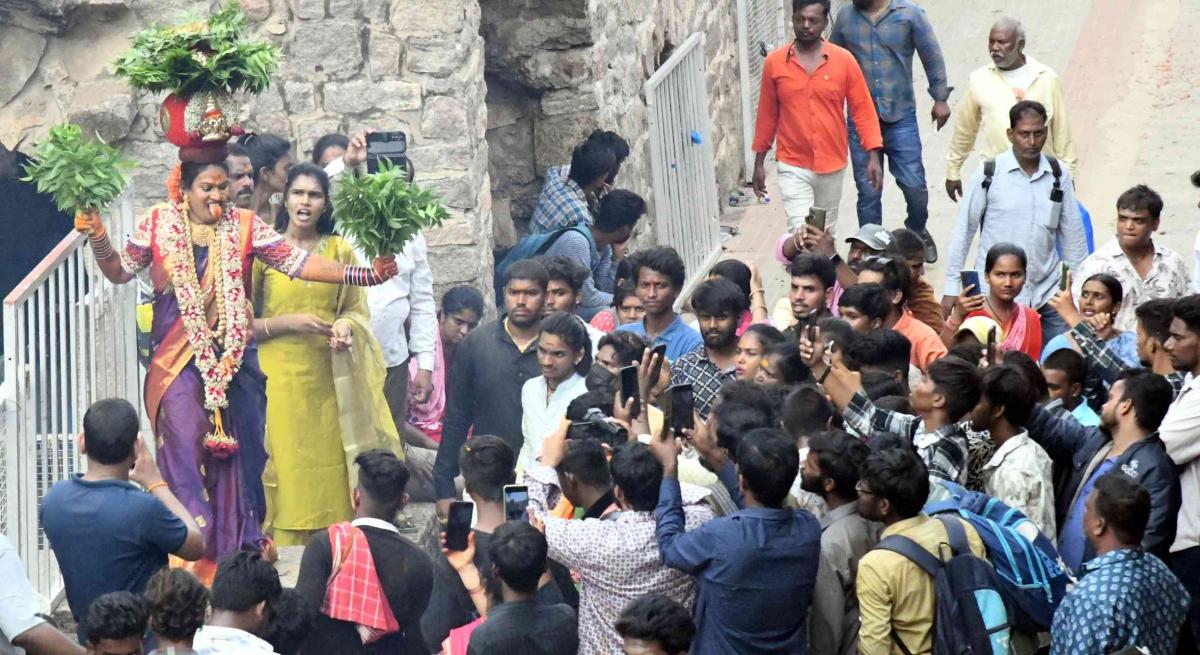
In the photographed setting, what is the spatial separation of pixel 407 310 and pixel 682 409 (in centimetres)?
263

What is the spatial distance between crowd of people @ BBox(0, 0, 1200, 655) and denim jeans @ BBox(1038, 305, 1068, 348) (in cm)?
2

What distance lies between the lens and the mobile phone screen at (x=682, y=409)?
6250mm

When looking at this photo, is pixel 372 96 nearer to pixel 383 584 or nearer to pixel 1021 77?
pixel 1021 77

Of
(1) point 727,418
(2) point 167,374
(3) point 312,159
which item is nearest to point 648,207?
(3) point 312,159

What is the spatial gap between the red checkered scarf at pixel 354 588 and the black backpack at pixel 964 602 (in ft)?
5.47

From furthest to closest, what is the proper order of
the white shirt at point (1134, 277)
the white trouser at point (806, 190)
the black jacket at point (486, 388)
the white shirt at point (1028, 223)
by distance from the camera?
the white trouser at point (806, 190)
the white shirt at point (1028, 223)
the white shirt at point (1134, 277)
the black jacket at point (486, 388)

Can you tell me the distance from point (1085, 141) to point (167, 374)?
875 cm

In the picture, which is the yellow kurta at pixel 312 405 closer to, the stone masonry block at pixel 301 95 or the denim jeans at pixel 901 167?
the stone masonry block at pixel 301 95

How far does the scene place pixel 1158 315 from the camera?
6691 millimetres

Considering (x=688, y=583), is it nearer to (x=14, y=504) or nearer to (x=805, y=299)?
(x=805, y=299)

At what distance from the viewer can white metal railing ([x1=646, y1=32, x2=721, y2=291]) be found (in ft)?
38.2

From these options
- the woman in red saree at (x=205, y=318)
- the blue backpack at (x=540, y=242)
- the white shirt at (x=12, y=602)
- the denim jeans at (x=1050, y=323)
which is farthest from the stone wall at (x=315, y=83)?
the white shirt at (x=12, y=602)

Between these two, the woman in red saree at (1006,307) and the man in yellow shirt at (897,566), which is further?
the woman in red saree at (1006,307)

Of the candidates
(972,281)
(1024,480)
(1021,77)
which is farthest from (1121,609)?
(1021,77)
